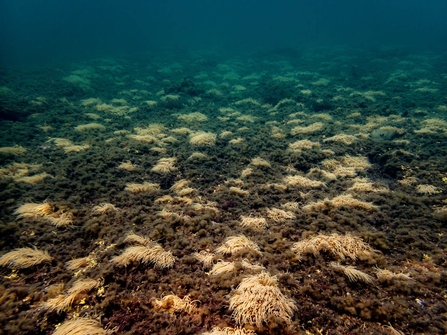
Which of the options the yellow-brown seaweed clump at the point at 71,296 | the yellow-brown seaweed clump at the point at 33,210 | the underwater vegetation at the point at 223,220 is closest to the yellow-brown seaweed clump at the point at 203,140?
the underwater vegetation at the point at 223,220

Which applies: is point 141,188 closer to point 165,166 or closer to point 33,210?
point 165,166

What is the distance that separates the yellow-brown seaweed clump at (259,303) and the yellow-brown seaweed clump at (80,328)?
95.2 inches

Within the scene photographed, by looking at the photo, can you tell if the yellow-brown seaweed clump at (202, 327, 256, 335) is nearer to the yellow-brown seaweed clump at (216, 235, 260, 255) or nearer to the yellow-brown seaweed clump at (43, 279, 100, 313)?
the yellow-brown seaweed clump at (216, 235, 260, 255)

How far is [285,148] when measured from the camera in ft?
43.9

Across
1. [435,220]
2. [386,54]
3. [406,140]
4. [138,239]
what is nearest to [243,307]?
[138,239]

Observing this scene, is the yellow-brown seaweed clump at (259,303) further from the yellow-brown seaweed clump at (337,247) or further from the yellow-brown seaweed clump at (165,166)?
the yellow-brown seaweed clump at (165,166)

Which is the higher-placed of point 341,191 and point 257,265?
point 257,265

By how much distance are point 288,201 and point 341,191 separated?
2376 mm

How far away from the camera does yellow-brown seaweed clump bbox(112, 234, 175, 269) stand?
5598mm

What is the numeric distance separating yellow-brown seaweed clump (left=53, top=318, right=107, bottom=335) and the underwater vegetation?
0.02 meters

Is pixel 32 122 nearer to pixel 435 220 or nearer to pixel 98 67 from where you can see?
pixel 98 67

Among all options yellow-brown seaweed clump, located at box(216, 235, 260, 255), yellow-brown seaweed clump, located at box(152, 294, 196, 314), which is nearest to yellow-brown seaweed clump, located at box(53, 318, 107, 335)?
yellow-brown seaweed clump, located at box(152, 294, 196, 314)

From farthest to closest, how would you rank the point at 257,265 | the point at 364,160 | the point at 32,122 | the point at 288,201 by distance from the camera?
the point at 32,122, the point at 364,160, the point at 288,201, the point at 257,265

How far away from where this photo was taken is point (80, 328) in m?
4.12
